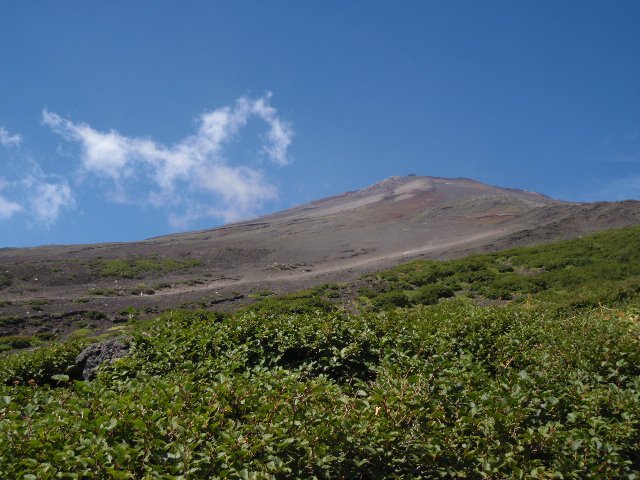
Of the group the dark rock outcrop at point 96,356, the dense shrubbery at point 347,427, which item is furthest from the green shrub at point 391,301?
the dense shrubbery at point 347,427

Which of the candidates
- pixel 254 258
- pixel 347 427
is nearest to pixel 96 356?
pixel 347 427

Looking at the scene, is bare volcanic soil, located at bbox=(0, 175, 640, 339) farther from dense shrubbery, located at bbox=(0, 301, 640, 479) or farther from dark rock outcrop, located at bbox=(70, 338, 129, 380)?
dense shrubbery, located at bbox=(0, 301, 640, 479)

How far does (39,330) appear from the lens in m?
27.1

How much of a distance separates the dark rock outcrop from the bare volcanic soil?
94 cm

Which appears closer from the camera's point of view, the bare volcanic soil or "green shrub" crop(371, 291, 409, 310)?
"green shrub" crop(371, 291, 409, 310)

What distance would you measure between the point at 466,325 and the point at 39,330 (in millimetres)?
25675

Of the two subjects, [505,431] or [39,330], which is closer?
[505,431]

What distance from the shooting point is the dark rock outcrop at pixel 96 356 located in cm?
922

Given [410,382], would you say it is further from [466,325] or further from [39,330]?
[39,330]

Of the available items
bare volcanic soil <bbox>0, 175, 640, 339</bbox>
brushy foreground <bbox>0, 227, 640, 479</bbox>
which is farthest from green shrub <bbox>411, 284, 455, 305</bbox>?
brushy foreground <bbox>0, 227, 640, 479</bbox>

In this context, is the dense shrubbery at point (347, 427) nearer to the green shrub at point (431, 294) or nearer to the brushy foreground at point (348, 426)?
the brushy foreground at point (348, 426)

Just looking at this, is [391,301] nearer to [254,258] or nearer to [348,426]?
[348,426]

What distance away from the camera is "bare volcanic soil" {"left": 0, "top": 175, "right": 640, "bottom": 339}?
32.9 metres

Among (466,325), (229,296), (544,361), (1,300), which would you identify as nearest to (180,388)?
(544,361)
